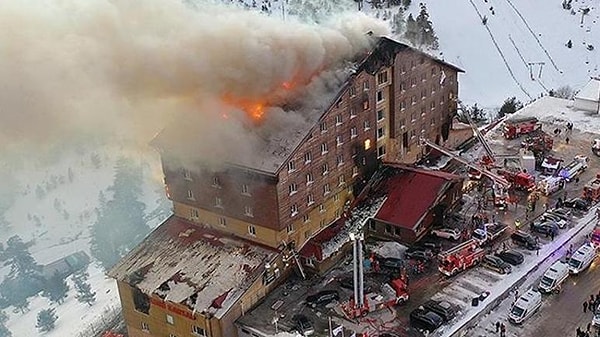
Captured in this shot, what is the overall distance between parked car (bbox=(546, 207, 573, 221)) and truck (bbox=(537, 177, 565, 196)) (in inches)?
93.4

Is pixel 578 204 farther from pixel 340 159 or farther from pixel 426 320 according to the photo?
pixel 426 320

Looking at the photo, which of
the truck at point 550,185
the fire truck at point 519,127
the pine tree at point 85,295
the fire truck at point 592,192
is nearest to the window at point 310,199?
the truck at point 550,185

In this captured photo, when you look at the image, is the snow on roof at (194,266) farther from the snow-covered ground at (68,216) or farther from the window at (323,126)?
the snow-covered ground at (68,216)

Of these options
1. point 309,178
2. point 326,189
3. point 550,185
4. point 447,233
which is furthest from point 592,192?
point 309,178

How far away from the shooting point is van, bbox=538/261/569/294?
130 feet

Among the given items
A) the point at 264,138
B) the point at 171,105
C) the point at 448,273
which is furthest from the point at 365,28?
the point at 448,273

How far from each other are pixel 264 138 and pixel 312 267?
8.18 m

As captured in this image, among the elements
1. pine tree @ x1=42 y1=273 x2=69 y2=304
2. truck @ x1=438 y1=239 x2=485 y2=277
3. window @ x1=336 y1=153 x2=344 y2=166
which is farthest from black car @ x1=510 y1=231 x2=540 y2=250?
pine tree @ x1=42 y1=273 x2=69 y2=304

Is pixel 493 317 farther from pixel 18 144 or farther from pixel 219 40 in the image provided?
pixel 18 144

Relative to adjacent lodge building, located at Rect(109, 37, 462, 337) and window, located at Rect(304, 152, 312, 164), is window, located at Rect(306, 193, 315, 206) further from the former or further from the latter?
window, located at Rect(304, 152, 312, 164)

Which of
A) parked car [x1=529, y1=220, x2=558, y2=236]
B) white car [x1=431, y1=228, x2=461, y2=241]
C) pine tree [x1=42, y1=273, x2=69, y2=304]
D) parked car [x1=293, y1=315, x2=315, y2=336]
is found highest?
white car [x1=431, y1=228, x2=461, y2=241]

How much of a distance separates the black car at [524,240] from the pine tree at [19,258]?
49518 mm

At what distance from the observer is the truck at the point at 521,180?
49531 mm

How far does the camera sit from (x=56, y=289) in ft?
226
